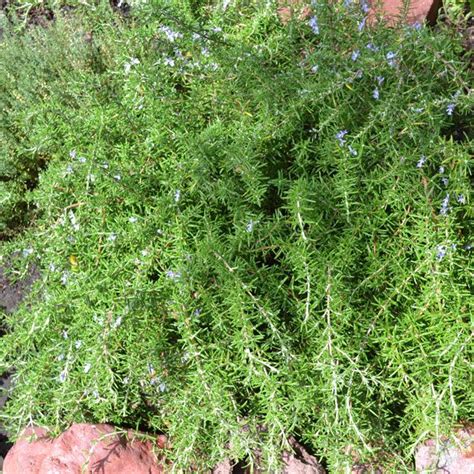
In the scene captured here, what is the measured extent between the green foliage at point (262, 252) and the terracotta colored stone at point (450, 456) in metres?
0.09

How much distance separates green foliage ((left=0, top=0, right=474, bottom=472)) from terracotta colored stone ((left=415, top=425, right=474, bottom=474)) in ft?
0.31

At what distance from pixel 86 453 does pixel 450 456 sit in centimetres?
166

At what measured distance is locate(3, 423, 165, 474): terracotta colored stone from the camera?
2830 millimetres

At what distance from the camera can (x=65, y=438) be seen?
2.90 m

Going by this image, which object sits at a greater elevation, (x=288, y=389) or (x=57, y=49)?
(x=57, y=49)

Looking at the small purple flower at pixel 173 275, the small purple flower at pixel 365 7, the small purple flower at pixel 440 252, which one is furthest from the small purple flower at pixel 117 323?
the small purple flower at pixel 365 7

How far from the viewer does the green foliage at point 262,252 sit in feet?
8.75

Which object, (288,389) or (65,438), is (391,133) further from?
(65,438)

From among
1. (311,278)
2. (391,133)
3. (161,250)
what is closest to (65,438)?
(161,250)

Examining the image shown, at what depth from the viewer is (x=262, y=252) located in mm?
2883

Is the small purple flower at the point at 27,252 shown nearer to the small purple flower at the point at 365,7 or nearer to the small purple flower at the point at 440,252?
the small purple flower at the point at 440,252

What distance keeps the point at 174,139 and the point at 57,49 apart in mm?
1526

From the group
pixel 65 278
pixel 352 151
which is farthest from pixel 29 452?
pixel 352 151

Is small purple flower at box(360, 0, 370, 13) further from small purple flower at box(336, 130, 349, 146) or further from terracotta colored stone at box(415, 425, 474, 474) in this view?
terracotta colored stone at box(415, 425, 474, 474)
